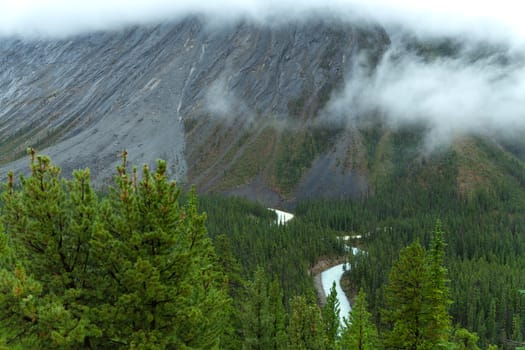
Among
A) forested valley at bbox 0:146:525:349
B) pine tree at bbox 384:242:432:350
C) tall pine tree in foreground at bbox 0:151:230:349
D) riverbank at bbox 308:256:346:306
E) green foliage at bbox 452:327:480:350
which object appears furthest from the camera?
riverbank at bbox 308:256:346:306

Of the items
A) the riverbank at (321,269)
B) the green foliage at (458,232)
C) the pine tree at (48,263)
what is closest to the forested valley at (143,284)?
the pine tree at (48,263)

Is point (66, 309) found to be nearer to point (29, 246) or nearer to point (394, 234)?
point (29, 246)

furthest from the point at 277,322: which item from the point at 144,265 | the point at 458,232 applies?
the point at 458,232

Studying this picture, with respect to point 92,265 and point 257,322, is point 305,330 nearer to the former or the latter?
point 257,322

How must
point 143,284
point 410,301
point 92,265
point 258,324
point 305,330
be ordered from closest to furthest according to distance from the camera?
point 143,284 → point 92,265 → point 410,301 → point 258,324 → point 305,330

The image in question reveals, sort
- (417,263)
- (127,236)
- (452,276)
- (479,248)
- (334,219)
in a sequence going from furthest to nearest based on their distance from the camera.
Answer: (334,219)
(479,248)
(452,276)
(417,263)
(127,236)

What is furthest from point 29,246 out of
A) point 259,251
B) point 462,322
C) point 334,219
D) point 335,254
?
point 334,219

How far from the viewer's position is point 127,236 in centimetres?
1490

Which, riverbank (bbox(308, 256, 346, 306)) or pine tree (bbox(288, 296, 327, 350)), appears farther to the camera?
riverbank (bbox(308, 256, 346, 306))

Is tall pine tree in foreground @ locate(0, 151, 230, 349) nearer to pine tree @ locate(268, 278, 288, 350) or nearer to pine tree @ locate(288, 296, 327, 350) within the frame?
pine tree @ locate(288, 296, 327, 350)

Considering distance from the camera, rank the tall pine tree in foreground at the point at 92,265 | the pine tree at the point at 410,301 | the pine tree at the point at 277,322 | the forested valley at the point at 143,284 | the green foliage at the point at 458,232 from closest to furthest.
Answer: the tall pine tree in foreground at the point at 92,265 < the forested valley at the point at 143,284 < the pine tree at the point at 410,301 < the pine tree at the point at 277,322 < the green foliage at the point at 458,232

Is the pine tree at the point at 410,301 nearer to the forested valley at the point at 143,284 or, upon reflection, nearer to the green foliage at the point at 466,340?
the forested valley at the point at 143,284

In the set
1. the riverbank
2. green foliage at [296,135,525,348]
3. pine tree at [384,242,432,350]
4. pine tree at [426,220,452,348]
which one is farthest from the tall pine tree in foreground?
the riverbank

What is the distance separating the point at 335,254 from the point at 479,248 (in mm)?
39809
